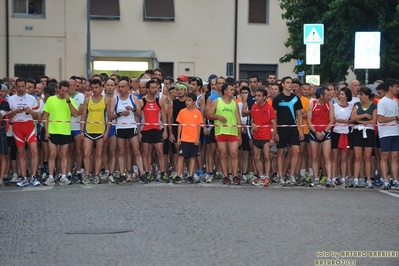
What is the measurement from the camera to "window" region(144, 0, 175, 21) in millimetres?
41469

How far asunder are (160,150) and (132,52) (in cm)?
2446

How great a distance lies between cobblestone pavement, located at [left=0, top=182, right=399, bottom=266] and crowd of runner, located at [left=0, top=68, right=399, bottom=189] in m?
1.62

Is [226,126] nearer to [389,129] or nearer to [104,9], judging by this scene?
[389,129]

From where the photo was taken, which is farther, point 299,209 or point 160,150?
point 160,150

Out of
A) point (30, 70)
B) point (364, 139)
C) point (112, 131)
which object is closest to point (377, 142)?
point (364, 139)

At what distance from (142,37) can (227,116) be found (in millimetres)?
25217

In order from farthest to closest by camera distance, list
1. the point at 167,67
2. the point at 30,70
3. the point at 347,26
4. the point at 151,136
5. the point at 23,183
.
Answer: the point at 167,67 → the point at 30,70 → the point at 347,26 → the point at 151,136 → the point at 23,183

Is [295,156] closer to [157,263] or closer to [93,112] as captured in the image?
[93,112]

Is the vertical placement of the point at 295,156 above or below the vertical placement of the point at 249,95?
below

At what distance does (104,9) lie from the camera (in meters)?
41.0

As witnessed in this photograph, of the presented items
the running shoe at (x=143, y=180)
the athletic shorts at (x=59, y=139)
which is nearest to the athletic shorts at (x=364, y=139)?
the running shoe at (x=143, y=180)

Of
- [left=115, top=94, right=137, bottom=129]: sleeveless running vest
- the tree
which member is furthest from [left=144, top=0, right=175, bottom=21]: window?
[left=115, top=94, right=137, bottom=129]: sleeveless running vest

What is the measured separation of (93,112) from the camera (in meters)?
17.3

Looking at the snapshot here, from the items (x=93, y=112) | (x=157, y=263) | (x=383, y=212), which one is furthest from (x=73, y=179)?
(x=157, y=263)
